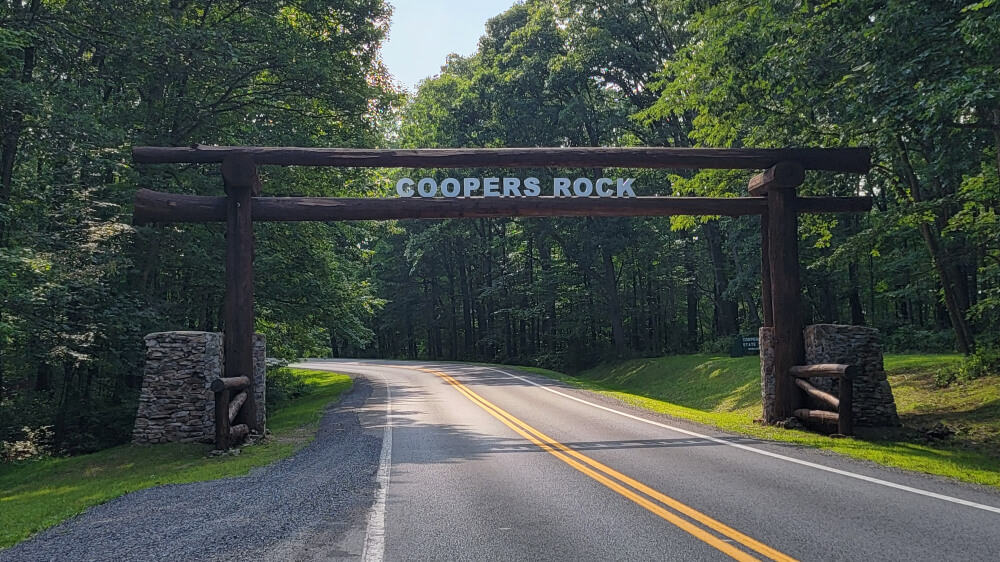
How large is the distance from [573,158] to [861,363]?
23.5ft

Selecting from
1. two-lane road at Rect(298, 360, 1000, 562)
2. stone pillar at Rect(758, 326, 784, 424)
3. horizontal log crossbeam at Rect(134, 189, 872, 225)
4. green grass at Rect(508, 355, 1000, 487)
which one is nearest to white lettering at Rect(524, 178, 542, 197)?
horizontal log crossbeam at Rect(134, 189, 872, 225)

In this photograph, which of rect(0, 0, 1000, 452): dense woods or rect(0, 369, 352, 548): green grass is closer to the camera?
rect(0, 369, 352, 548): green grass

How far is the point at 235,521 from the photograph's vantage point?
6953mm

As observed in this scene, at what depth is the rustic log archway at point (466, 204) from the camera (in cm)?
1440

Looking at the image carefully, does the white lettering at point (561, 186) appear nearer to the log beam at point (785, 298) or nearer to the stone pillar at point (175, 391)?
the log beam at point (785, 298)

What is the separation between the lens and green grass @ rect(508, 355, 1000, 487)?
412 inches

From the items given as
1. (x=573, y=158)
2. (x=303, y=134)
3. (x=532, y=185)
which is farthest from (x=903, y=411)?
(x=303, y=134)

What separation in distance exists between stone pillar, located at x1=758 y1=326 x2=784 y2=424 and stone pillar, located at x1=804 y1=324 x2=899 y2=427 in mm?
939

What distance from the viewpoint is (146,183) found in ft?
62.3

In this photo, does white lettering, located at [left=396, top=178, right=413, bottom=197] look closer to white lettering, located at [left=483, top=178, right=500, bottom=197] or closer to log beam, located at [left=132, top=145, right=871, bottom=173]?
log beam, located at [left=132, top=145, right=871, bottom=173]

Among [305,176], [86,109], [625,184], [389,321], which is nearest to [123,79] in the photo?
[86,109]

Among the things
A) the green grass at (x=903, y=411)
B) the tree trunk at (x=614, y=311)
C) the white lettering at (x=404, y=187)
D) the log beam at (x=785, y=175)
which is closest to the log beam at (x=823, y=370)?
the green grass at (x=903, y=411)

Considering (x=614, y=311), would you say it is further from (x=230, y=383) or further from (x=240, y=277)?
(x=230, y=383)

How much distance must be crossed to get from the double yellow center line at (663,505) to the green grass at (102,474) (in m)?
4.80
